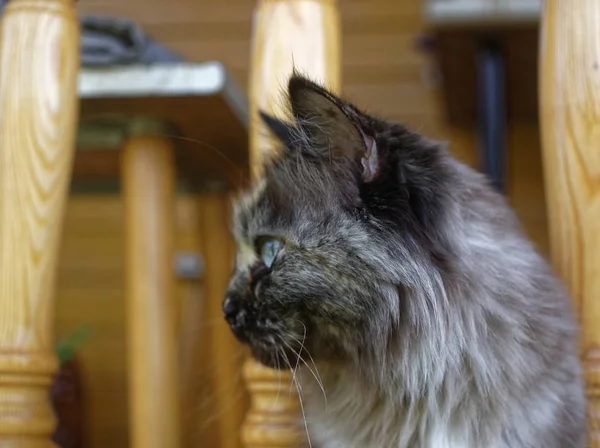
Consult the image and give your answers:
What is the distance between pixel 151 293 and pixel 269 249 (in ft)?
1.33

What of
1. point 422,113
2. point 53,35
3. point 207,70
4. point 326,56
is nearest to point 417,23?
point 422,113

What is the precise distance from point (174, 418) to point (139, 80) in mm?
564

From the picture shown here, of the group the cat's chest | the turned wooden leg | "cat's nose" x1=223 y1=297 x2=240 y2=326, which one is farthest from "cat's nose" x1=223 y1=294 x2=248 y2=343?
the turned wooden leg

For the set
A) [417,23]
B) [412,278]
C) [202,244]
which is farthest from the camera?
[417,23]

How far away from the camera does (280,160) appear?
3.28 ft

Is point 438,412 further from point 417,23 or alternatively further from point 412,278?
point 417,23

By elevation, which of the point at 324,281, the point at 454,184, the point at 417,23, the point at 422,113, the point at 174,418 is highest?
the point at 417,23

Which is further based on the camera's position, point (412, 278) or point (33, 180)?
point (33, 180)

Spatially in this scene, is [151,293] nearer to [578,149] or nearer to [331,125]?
[331,125]

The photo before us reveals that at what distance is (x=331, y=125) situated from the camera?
864 millimetres

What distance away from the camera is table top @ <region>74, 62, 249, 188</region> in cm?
125

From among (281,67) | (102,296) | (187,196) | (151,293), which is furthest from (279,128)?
(102,296)

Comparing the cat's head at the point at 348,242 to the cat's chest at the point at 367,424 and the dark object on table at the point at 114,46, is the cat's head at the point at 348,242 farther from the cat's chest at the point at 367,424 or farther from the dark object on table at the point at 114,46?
the dark object on table at the point at 114,46

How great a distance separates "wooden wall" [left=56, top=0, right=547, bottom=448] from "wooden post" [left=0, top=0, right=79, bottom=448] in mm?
1145
